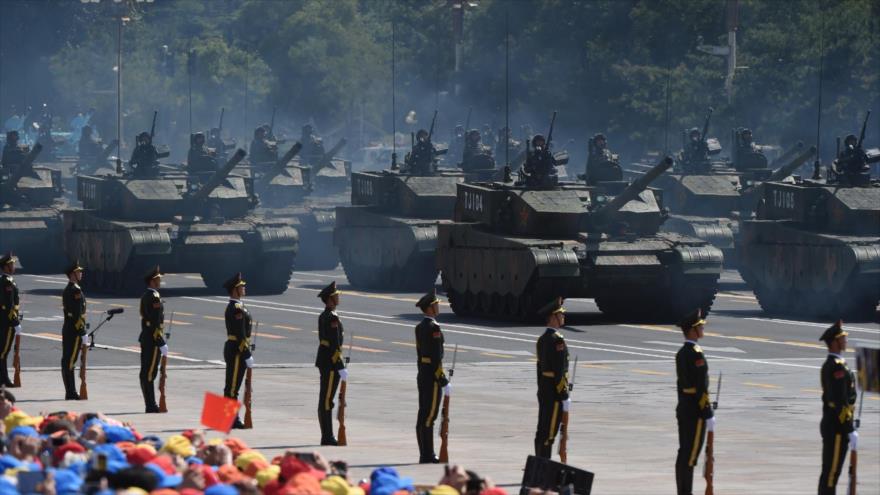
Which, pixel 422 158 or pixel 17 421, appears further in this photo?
pixel 422 158

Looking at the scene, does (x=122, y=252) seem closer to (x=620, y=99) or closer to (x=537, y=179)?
(x=537, y=179)

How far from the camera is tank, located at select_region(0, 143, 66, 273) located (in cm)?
5794

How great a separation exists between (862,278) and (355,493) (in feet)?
88.7

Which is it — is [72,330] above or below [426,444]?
above

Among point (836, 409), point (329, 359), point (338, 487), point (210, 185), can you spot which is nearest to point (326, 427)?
point (329, 359)

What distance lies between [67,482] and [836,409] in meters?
7.80

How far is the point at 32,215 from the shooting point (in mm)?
58250

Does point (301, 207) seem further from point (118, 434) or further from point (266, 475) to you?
point (266, 475)

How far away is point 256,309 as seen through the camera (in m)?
47.2

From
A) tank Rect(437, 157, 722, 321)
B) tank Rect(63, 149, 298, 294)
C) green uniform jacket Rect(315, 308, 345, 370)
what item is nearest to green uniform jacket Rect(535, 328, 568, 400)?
green uniform jacket Rect(315, 308, 345, 370)

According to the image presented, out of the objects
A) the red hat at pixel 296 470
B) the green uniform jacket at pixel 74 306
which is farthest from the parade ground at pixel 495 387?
the red hat at pixel 296 470

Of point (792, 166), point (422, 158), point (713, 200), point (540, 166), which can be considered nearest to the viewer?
point (540, 166)

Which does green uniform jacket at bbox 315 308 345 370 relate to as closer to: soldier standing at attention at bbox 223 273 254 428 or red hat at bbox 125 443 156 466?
soldier standing at attention at bbox 223 273 254 428

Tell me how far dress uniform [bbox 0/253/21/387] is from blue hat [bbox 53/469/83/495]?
14351 millimetres
